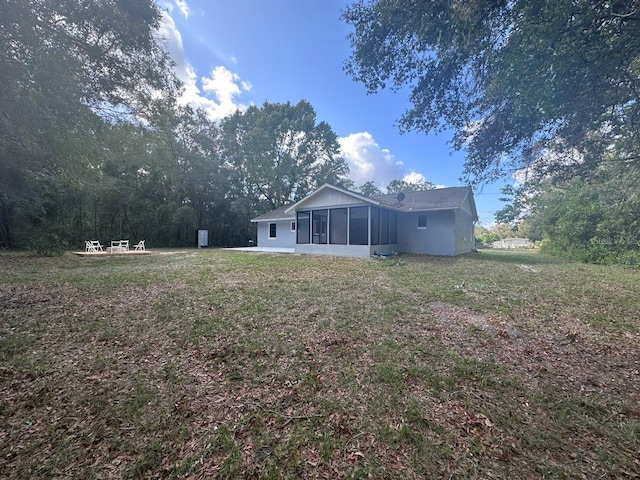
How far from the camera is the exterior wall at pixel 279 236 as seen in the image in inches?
690

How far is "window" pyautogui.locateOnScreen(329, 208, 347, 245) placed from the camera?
13.2m

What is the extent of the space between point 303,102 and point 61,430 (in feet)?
98.2

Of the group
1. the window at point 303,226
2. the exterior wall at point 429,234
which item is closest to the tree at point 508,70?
the exterior wall at point 429,234

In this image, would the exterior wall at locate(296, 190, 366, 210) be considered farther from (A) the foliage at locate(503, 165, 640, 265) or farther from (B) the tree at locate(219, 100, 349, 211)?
(B) the tree at locate(219, 100, 349, 211)

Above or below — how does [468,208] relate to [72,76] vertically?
below

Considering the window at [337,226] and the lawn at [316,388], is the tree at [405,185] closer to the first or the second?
the window at [337,226]

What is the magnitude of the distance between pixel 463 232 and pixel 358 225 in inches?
275

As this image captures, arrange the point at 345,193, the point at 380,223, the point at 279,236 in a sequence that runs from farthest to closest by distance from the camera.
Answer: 1. the point at 279,236
2. the point at 380,223
3. the point at 345,193

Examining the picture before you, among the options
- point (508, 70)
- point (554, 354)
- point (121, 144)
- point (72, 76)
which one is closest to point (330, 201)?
point (121, 144)

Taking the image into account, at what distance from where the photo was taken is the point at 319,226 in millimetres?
14094

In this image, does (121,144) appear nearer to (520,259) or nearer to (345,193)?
(345,193)

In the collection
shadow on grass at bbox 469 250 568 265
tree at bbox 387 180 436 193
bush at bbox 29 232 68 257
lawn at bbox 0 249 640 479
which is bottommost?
lawn at bbox 0 249 640 479

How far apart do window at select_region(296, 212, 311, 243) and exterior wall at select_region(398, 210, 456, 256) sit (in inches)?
199

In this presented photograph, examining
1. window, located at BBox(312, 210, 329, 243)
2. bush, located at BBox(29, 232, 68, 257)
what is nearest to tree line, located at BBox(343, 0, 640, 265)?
window, located at BBox(312, 210, 329, 243)
